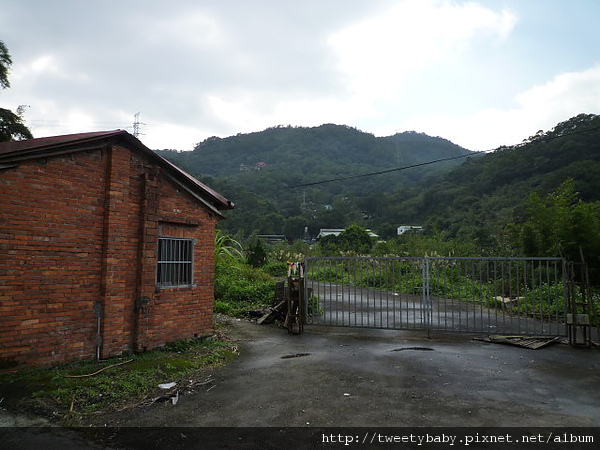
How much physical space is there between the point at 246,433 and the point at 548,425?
334cm

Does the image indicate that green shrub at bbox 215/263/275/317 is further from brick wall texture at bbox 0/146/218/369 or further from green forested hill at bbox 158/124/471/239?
green forested hill at bbox 158/124/471/239

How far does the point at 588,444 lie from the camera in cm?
373

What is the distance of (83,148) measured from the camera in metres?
6.15

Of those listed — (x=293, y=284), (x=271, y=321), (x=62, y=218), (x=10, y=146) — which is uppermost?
(x=10, y=146)

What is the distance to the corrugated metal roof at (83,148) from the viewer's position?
5422 millimetres

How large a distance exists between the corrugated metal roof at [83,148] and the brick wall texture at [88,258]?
130 millimetres

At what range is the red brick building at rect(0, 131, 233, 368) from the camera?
5414 millimetres

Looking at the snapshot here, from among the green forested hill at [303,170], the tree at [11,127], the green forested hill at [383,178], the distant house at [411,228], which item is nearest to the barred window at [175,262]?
the green forested hill at [383,178]

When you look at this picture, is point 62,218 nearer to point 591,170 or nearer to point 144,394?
point 144,394

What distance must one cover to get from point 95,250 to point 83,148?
66.8 inches

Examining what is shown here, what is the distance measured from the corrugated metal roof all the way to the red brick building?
0.02 meters

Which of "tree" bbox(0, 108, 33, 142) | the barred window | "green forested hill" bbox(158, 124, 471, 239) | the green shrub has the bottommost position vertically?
the green shrub

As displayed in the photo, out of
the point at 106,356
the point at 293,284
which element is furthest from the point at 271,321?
the point at 106,356

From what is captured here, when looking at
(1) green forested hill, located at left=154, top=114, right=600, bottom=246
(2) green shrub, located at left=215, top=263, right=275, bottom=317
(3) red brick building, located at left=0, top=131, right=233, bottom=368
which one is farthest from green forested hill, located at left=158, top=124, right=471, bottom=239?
(3) red brick building, located at left=0, top=131, right=233, bottom=368
